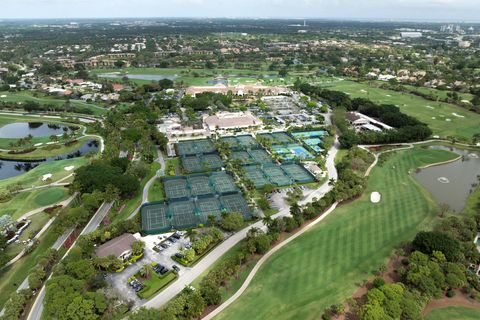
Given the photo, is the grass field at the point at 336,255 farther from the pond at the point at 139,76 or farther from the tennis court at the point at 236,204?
the pond at the point at 139,76

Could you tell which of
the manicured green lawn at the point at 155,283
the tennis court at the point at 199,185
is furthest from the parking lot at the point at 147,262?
the tennis court at the point at 199,185

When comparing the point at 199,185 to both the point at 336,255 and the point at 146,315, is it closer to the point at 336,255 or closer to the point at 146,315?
the point at 336,255

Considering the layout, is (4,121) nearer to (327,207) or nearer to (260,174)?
(260,174)

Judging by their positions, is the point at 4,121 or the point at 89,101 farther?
the point at 89,101

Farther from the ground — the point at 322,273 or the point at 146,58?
the point at 146,58

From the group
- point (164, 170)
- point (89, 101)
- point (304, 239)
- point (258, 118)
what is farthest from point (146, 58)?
point (304, 239)

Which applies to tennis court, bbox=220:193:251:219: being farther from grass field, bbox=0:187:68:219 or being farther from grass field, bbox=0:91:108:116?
grass field, bbox=0:91:108:116
